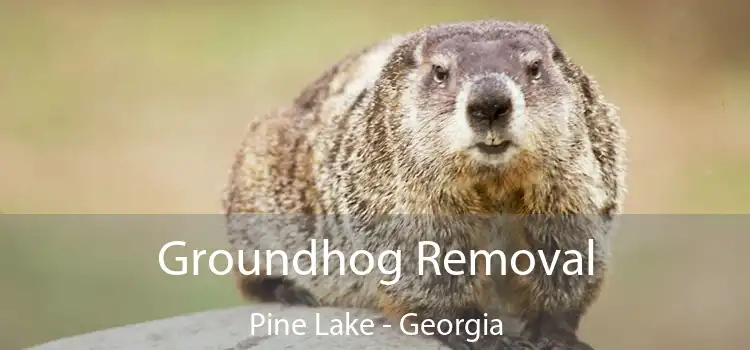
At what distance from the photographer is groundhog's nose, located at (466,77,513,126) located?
1.60 meters

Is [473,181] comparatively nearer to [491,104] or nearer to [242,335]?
[491,104]

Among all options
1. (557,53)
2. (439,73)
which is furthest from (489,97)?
(557,53)

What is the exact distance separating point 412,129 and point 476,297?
37 cm

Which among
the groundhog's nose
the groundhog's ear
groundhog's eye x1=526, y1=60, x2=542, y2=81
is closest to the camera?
the groundhog's nose

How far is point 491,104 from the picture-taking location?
5.25 feet

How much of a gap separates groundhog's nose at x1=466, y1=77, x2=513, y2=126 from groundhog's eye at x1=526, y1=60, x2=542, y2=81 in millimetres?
127

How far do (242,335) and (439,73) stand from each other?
71 cm

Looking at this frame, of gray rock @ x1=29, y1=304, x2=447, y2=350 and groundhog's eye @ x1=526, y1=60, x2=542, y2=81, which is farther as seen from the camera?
gray rock @ x1=29, y1=304, x2=447, y2=350

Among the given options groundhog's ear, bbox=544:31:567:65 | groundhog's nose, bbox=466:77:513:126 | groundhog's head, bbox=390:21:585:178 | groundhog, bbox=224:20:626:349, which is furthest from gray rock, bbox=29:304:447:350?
groundhog's ear, bbox=544:31:567:65

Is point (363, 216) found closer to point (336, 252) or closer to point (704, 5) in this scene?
point (336, 252)

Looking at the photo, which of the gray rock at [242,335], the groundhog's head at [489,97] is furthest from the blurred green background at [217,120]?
the groundhog's head at [489,97]

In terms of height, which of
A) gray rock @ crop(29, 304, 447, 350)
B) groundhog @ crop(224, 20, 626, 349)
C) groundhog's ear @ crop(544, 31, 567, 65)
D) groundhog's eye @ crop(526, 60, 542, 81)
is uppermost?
groundhog's ear @ crop(544, 31, 567, 65)

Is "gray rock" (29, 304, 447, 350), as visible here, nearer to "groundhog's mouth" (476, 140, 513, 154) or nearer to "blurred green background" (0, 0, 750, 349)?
"blurred green background" (0, 0, 750, 349)

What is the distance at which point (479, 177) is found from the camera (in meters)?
1.73
